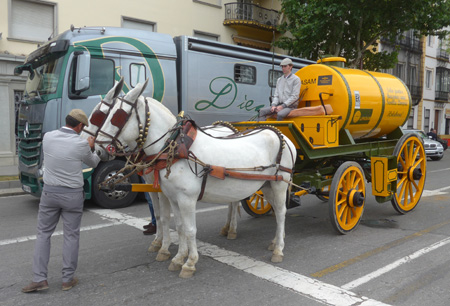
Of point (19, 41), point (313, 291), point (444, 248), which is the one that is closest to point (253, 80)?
point (444, 248)

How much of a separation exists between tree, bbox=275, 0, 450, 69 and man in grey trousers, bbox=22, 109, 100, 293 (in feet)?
46.4

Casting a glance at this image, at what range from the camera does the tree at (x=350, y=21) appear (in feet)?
53.2

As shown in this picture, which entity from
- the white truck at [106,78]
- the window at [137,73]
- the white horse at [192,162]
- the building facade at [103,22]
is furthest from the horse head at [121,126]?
the building facade at [103,22]

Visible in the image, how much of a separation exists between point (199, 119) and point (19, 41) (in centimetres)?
842

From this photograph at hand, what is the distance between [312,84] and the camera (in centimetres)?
642

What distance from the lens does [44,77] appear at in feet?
25.5

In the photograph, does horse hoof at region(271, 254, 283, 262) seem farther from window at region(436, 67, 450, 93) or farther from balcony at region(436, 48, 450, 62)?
balcony at region(436, 48, 450, 62)

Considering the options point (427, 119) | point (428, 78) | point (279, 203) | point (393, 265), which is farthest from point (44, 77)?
point (428, 78)

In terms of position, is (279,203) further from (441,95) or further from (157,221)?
(441,95)

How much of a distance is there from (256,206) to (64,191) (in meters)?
3.70

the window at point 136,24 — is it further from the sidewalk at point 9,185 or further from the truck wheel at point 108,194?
the truck wheel at point 108,194

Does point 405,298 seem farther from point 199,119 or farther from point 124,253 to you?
point 199,119

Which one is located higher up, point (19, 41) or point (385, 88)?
point (19, 41)

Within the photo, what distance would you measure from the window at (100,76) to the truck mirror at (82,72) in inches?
8.7
